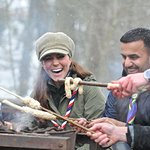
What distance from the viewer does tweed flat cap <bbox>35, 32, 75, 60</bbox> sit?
5137 millimetres

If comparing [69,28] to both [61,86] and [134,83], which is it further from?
[134,83]

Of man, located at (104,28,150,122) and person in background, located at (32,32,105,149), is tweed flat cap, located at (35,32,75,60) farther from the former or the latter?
man, located at (104,28,150,122)

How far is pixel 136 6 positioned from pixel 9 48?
4.43m

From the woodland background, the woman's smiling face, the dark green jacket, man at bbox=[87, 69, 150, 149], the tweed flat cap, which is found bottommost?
man at bbox=[87, 69, 150, 149]

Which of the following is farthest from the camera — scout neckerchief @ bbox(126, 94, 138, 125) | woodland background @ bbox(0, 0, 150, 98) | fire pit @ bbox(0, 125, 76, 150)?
woodland background @ bbox(0, 0, 150, 98)

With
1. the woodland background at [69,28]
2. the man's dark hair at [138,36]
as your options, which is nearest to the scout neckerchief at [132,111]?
the man's dark hair at [138,36]

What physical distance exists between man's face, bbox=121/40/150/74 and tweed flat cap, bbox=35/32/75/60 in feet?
2.05

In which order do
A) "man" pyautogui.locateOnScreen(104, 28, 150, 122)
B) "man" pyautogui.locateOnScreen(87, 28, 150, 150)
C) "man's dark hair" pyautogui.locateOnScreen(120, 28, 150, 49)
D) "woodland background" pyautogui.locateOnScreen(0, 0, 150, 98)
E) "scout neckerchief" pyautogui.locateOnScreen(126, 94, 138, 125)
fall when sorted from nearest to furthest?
1. "man" pyautogui.locateOnScreen(87, 28, 150, 150)
2. "scout neckerchief" pyautogui.locateOnScreen(126, 94, 138, 125)
3. "man" pyautogui.locateOnScreen(104, 28, 150, 122)
4. "man's dark hair" pyautogui.locateOnScreen(120, 28, 150, 49)
5. "woodland background" pyautogui.locateOnScreen(0, 0, 150, 98)

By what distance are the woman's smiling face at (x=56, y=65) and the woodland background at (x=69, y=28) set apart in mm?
11021

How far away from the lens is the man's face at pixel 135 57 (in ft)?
15.5

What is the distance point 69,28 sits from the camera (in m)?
16.5

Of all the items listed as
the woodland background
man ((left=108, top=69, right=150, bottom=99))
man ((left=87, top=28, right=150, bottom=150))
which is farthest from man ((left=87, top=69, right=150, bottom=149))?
the woodland background

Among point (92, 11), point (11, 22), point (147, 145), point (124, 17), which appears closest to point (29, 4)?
point (11, 22)

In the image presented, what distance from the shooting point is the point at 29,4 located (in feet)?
56.7
